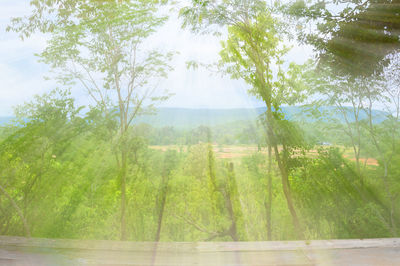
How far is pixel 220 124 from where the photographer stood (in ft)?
14.8

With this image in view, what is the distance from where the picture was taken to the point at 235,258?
1.61m

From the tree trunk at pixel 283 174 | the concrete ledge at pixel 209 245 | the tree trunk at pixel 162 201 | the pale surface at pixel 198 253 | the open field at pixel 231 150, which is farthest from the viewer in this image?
the tree trunk at pixel 162 201

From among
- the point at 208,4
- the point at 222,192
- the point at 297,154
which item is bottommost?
the point at 222,192

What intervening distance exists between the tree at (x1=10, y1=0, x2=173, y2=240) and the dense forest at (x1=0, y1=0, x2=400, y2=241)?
0.05 ft

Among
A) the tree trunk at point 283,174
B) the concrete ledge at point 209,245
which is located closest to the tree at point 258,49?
the tree trunk at point 283,174

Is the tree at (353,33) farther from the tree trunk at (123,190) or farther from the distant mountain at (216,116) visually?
the tree trunk at (123,190)

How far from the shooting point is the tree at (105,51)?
12.7ft

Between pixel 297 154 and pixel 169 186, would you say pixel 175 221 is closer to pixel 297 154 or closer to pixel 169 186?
Result: pixel 169 186

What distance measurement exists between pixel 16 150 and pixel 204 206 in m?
3.24

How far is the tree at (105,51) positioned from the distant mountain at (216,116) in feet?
1.17

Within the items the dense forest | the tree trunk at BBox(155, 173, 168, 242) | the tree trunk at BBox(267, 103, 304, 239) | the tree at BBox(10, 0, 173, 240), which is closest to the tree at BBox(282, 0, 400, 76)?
the dense forest

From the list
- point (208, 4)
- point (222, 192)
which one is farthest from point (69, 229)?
point (208, 4)

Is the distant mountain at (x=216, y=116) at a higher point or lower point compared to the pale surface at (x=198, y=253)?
higher

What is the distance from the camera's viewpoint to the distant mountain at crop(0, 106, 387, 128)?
3.81m
